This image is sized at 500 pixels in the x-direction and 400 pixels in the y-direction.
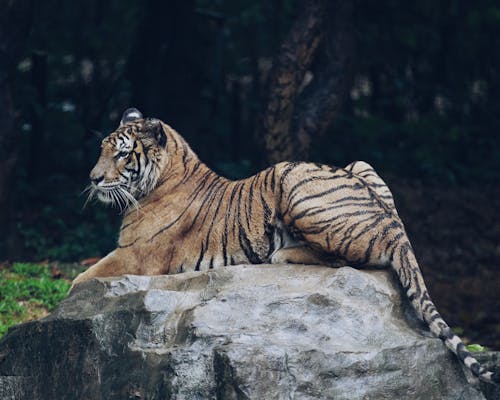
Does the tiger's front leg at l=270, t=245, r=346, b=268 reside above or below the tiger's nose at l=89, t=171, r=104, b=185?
below

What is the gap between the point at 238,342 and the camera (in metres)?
5.51

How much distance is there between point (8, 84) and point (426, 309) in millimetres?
6280

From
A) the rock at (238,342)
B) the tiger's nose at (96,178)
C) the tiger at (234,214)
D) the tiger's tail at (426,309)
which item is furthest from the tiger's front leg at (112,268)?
the tiger's tail at (426,309)

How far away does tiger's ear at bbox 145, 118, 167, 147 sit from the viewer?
277 inches

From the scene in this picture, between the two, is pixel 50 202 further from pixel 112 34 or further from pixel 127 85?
pixel 112 34

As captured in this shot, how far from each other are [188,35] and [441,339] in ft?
25.2

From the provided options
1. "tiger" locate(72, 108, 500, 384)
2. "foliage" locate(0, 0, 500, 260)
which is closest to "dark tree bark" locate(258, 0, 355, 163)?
"foliage" locate(0, 0, 500, 260)

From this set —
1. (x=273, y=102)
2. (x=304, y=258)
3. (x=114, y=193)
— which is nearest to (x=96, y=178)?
(x=114, y=193)

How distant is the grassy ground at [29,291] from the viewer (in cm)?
840

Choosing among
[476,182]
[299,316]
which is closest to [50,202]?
[476,182]

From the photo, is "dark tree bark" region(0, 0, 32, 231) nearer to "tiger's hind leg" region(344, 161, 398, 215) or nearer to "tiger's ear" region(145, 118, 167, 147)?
"tiger's ear" region(145, 118, 167, 147)

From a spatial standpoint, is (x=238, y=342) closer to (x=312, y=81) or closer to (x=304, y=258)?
(x=304, y=258)

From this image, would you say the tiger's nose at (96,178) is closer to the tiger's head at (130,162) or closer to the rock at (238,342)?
the tiger's head at (130,162)

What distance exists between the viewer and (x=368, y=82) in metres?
15.3
